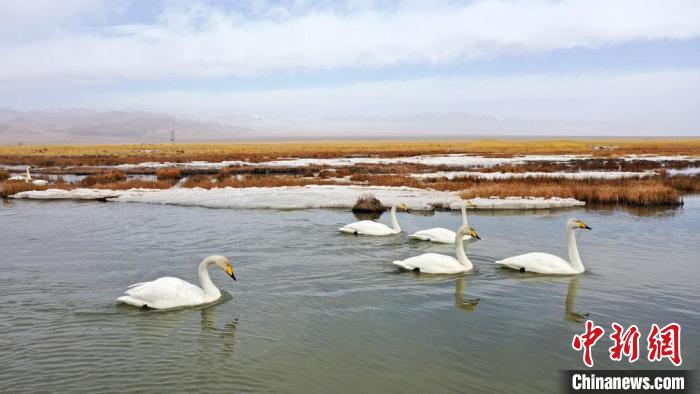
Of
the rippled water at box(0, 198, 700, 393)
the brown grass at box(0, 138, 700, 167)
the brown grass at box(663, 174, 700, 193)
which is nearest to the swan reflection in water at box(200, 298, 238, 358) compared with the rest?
the rippled water at box(0, 198, 700, 393)

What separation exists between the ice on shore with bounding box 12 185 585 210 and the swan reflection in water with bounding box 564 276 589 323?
10.5 m

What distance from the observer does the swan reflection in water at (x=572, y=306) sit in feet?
30.3

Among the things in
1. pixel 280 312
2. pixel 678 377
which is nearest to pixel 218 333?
pixel 280 312

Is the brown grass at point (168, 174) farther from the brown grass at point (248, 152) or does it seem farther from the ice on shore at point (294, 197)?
the brown grass at point (248, 152)

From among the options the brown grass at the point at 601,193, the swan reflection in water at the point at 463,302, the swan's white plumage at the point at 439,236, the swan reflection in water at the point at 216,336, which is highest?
the brown grass at the point at 601,193

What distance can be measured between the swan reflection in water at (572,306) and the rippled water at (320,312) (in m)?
0.05

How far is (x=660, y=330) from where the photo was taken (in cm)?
859

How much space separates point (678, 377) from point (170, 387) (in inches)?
247

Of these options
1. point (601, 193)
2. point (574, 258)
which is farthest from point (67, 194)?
point (601, 193)

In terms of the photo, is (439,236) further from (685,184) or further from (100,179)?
(100,179)

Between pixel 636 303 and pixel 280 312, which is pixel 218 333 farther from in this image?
pixel 636 303

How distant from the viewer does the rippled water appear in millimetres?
7203

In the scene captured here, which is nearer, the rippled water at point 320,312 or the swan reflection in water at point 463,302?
the rippled water at point 320,312

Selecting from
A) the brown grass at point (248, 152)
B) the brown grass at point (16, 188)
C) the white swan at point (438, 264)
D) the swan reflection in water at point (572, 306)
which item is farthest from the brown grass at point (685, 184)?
the brown grass at point (248, 152)
